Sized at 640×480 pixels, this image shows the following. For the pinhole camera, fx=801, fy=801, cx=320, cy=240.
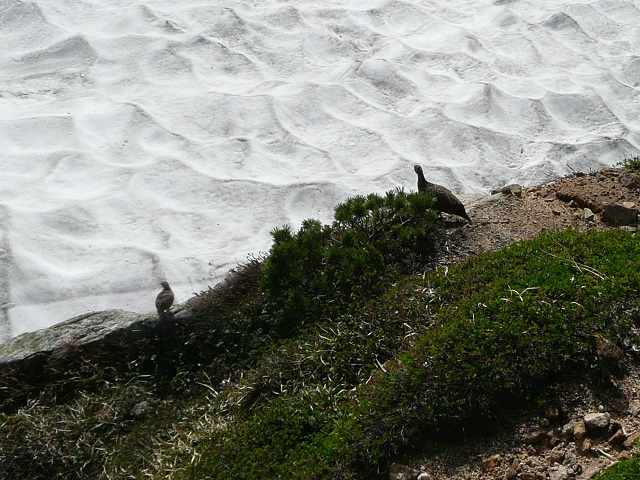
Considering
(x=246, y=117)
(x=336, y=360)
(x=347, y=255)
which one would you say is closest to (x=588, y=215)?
(x=347, y=255)

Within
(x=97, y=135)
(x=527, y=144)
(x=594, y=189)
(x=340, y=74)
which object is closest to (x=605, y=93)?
(x=527, y=144)

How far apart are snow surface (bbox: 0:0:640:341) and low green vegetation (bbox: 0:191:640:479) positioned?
1.17 metres

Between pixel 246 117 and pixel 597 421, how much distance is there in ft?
23.1

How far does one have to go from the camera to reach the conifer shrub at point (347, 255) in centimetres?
598

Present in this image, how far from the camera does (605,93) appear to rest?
1115cm

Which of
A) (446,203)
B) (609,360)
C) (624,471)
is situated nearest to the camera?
(624,471)

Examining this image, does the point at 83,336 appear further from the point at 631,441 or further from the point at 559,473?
the point at 631,441

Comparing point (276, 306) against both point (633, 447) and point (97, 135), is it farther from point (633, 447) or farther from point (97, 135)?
point (97, 135)

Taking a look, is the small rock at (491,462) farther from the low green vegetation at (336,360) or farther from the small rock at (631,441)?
the small rock at (631,441)

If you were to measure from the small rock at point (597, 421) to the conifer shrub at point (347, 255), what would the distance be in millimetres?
2029

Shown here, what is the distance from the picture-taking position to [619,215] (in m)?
6.41

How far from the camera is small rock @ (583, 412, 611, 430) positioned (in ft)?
13.8

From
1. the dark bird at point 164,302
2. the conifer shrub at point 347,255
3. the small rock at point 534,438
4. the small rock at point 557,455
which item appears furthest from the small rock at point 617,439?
the dark bird at point 164,302

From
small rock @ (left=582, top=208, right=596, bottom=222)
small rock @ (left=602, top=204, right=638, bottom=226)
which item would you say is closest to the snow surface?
small rock @ (left=582, top=208, right=596, bottom=222)
